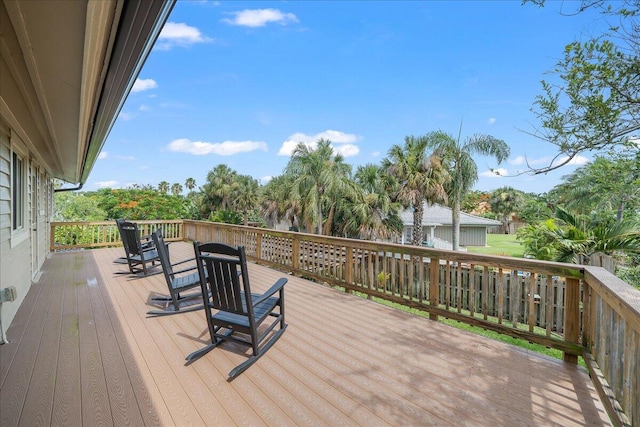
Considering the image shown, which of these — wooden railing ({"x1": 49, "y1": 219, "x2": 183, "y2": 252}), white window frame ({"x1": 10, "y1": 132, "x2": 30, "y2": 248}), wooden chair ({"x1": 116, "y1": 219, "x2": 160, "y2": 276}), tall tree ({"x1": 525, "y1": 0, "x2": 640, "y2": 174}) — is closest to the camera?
tall tree ({"x1": 525, "y1": 0, "x2": 640, "y2": 174})

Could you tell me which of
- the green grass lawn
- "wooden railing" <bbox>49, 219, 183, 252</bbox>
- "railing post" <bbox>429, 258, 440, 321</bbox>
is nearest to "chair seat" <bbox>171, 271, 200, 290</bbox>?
"railing post" <bbox>429, 258, 440, 321</bbox>

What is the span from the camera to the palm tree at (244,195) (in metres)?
28.0

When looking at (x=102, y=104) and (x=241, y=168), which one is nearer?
(x=102, y=104)

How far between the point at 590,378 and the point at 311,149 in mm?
16245

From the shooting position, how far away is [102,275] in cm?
571

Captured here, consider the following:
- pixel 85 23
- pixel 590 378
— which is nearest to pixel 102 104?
pixel 85 23

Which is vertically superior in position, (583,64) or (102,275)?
(583,64)

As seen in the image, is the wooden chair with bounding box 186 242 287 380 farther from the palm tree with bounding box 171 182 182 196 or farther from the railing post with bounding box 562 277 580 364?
the palm tree with bounding box 171 182 182 196

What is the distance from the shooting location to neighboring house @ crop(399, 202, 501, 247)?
21.1m

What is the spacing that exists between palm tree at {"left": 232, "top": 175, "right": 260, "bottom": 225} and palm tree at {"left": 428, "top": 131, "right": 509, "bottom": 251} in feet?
55.4

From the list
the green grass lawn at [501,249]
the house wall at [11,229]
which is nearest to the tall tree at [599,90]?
the house wall at [11,229]

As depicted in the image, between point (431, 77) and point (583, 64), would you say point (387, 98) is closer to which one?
point (431, 77)

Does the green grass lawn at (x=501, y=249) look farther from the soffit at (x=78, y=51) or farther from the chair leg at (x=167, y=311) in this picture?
the soffit at (x=78, y=51)

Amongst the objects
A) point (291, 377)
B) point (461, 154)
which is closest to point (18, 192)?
point (291, 377)
